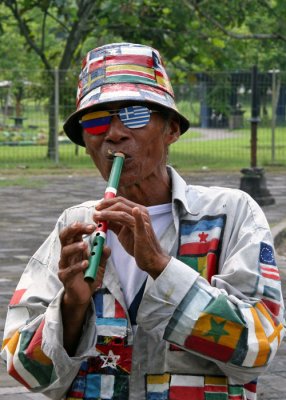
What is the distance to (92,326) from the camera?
2.61m

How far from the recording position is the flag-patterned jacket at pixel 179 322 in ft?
8.28

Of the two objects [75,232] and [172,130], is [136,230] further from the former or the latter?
[172,130]

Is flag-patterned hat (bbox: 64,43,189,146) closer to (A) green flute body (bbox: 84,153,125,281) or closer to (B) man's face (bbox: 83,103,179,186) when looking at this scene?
(B) man's face (bbox: 83,103,179,186)

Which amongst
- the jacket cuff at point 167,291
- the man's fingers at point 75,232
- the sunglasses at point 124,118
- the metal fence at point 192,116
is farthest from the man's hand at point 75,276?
the metal fence at point 192,116

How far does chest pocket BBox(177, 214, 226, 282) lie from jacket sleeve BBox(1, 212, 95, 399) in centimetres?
26

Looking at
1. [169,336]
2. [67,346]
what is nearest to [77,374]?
[67,346]

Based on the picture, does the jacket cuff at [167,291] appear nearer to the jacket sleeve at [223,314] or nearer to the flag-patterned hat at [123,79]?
the jacket sleeve at [223,314]

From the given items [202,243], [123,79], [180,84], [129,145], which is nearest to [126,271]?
[202,243]

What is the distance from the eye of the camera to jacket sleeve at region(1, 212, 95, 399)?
2.59m

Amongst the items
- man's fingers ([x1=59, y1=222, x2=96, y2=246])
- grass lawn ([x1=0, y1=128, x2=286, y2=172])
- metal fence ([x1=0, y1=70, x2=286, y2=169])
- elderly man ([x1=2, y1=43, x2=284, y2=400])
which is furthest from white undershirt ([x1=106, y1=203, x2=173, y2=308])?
metal fence ([x1=0, y1=70, x2=286, y2=169])

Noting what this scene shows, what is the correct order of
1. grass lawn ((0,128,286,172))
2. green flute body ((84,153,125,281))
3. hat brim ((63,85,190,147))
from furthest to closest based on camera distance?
grass lawn ((0,128,286,172)) → hat brim ((63,85,190,147)) → green flute body ((84,153,125,281))

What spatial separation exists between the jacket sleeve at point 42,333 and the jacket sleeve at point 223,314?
0.18 m

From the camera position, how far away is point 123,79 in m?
2.72

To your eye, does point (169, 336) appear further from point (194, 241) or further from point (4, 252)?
point (4, 252)
